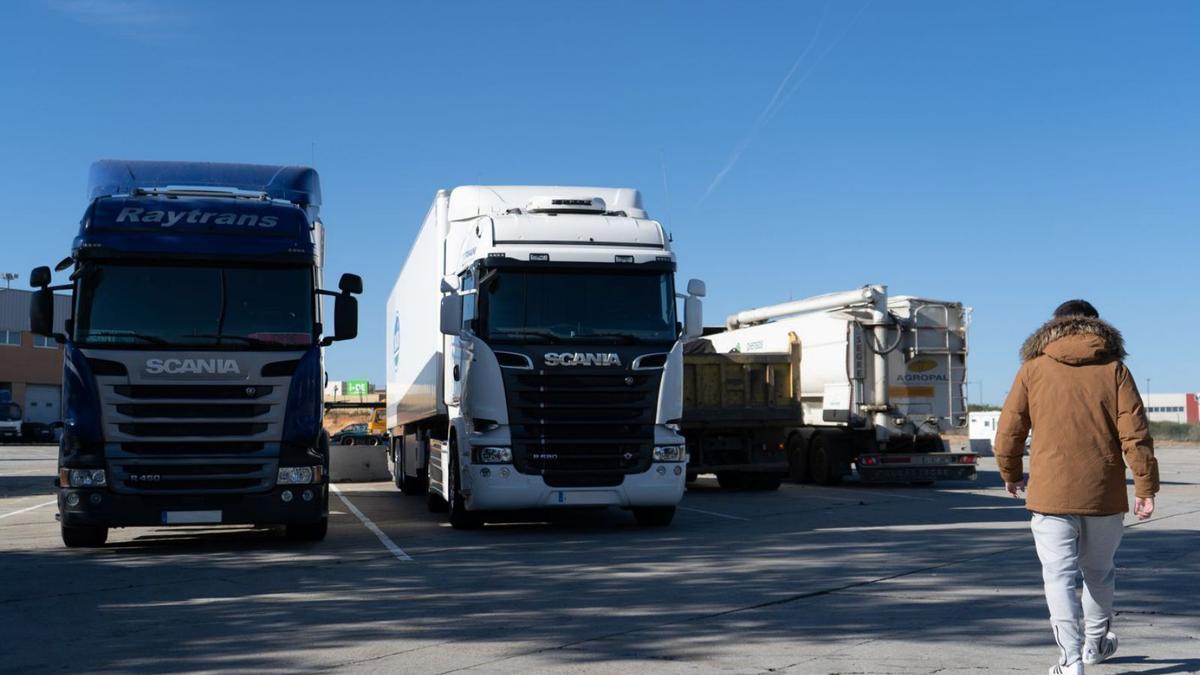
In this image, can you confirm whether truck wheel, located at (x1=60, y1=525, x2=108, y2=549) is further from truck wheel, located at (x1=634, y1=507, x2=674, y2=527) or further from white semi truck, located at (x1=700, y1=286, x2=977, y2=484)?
white semi truck, located at (x1=700, y1=286, x2=977, y2=484)

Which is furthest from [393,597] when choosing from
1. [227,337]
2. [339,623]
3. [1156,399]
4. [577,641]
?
[1156,399]

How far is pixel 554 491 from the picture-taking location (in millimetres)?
13734

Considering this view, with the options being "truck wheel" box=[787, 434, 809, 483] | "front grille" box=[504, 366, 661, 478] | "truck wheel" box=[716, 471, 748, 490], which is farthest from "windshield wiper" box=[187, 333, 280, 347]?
"truck wheel" box=[787, 434, 809, 483]

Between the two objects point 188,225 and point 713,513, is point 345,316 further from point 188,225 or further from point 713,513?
point 713,513

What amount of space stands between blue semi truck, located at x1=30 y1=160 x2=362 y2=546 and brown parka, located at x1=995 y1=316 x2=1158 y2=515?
26.4ft

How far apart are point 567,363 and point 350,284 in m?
2.47

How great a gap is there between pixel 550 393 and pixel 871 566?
425cm

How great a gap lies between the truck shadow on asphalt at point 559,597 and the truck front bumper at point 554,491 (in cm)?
47

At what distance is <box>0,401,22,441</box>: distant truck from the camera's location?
62.5 metres

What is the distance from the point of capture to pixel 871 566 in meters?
10.9

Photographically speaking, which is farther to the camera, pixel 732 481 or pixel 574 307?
pixel 732 481

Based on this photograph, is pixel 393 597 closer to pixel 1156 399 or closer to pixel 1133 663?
pixel 1133 663

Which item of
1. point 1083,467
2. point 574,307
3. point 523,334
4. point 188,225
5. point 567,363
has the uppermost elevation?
point 188,225

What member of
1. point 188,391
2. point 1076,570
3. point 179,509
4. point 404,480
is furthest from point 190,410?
point 404,480
